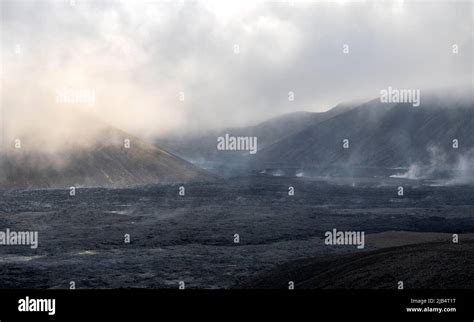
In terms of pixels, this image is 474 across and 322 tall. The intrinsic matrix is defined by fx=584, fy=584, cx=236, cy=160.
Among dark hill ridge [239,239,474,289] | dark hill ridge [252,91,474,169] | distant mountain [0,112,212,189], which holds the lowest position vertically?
dark hill ridge [239,239,474,289]

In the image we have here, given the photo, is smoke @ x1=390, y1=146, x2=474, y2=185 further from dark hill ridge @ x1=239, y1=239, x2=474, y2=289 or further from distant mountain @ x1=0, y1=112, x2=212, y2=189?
dark hill ridge @ x1=239, y1=239, x2=474, y2=289

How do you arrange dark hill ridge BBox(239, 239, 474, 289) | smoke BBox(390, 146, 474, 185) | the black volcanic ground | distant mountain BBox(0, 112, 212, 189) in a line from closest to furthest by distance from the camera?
dark hill ridge BBox(239, 239, 474, 289) < the black volcanic ground < distant mountain BBox(0, 112, 212, 189) < smoke BBox(390, 146, 474, 185)

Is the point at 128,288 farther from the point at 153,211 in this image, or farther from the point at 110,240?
the point at 153,211

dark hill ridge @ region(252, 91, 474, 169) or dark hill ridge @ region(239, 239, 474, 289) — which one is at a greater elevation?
dark hill ridge @ region(252, 91, 474, 169)

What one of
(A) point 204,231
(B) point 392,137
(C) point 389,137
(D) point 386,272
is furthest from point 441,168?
(D) point 386,272

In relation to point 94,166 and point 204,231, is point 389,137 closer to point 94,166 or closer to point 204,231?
point 94,166

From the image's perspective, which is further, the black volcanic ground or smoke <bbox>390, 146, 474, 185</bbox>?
smoke <bbox>390, 146, 474, 185</bbox>

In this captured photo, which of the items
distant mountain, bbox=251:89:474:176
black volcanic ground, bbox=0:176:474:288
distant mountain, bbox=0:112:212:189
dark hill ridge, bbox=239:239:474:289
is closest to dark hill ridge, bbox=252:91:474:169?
distant mountain, bbox=251:89:474:176
